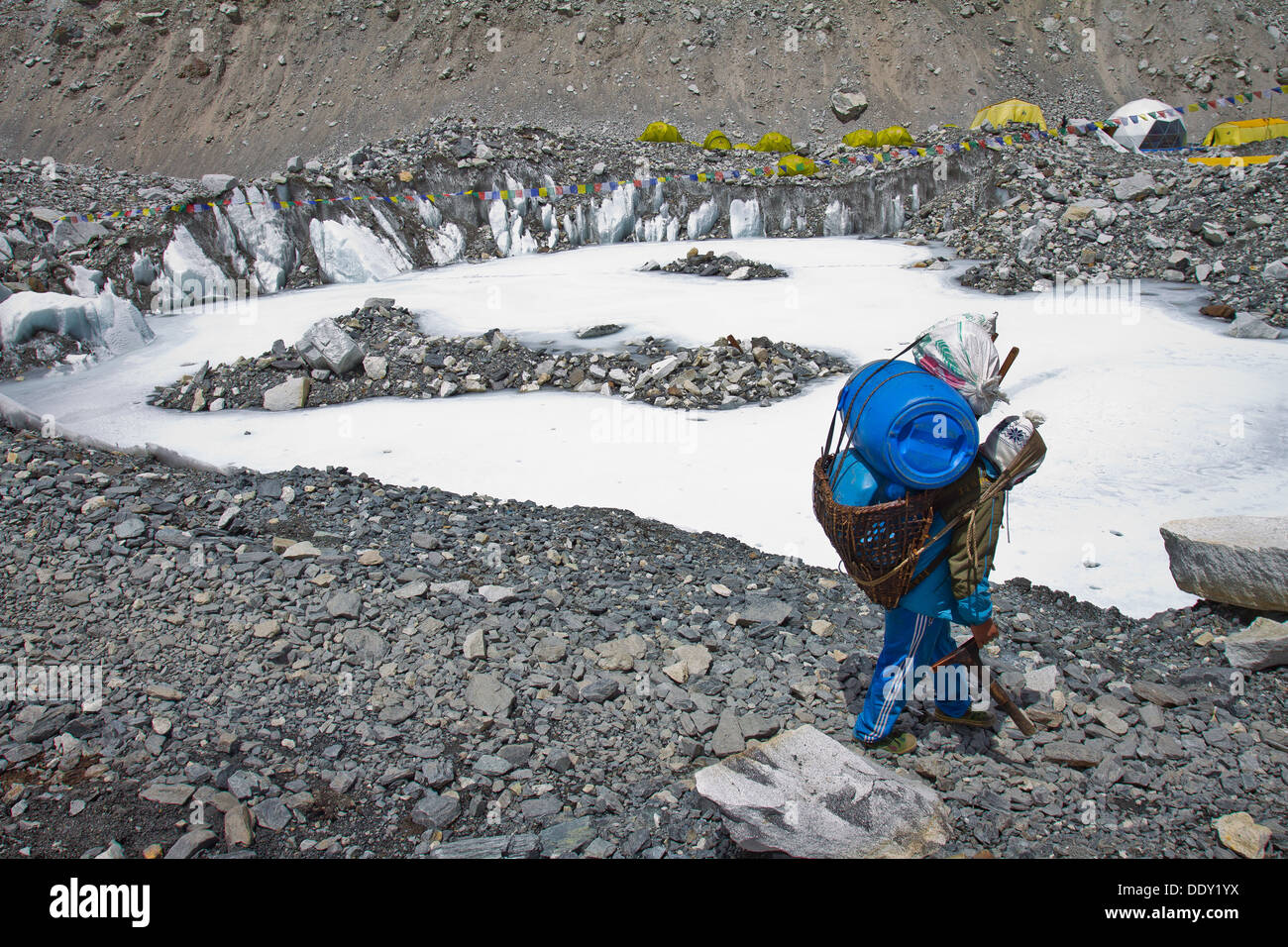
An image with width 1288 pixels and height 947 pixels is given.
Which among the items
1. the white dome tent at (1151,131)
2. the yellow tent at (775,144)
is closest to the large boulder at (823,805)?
the yellow tent at (775,144)

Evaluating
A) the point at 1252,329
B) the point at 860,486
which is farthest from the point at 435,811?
the point at 1252,329

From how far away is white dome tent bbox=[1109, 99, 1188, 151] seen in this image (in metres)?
22.9

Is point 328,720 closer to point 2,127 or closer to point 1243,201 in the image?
point 1243,201

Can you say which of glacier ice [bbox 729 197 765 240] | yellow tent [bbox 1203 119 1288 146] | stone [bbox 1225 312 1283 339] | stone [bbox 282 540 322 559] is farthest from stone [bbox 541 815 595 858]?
yellow tent [bbox 1203 119 1288 146]

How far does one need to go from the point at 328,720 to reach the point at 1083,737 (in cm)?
274

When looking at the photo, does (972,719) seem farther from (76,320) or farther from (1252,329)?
(76,320)

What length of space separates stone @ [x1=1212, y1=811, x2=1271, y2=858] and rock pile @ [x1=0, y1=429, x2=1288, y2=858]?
0.5 inches

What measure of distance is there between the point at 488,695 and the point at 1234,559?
3.18 m

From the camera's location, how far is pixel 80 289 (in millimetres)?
11453

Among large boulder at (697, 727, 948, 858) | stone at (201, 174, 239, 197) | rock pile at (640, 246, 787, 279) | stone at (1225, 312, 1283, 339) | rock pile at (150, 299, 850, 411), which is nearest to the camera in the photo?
large boulder at (697, 727, 948, 858)

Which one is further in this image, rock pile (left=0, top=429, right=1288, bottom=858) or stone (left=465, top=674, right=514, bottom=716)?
stone (left=465, top=674, right=514, bottom=716)

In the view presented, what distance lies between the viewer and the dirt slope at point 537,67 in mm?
26750

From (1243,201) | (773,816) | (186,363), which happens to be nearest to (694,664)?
(773,816)

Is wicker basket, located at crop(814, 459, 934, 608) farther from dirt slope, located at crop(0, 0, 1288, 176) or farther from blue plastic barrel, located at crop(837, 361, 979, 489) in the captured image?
dirt slope, located at crop(0, 0, 1288, 176)
